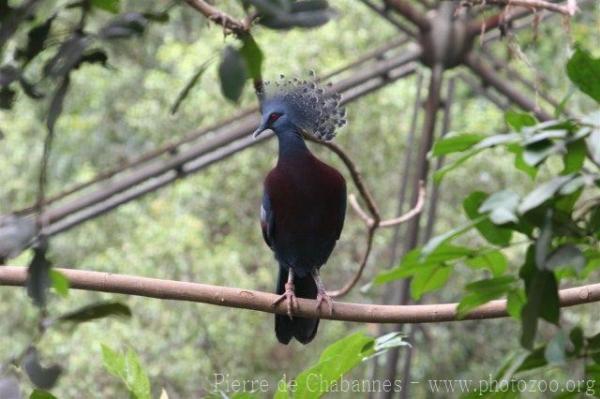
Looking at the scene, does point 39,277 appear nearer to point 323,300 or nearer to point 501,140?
point 501,140

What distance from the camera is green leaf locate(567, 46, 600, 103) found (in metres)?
1.08

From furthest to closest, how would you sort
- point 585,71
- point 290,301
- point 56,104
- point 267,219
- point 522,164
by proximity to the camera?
point 267,219
point 290,301
point 522,164
point 585,71
point 56,104

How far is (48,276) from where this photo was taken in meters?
0.88

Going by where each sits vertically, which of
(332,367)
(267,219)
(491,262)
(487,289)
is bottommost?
(267,219)

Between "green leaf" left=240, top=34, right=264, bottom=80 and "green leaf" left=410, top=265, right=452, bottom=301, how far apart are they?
60 cm

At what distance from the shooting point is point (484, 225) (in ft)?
3.93

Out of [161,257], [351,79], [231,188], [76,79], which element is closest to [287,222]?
[351,79]

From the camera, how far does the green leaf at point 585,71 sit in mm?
1075

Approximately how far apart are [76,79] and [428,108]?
130 inches

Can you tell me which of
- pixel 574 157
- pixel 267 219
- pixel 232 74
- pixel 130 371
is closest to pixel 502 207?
pixel 574 157

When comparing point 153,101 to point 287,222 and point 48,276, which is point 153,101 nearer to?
point 287,222

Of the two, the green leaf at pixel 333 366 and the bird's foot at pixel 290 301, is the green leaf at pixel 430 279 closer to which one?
the green leaf at pixel 333 366

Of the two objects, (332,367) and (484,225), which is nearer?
(484,225)

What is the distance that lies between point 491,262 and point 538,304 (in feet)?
1.74
